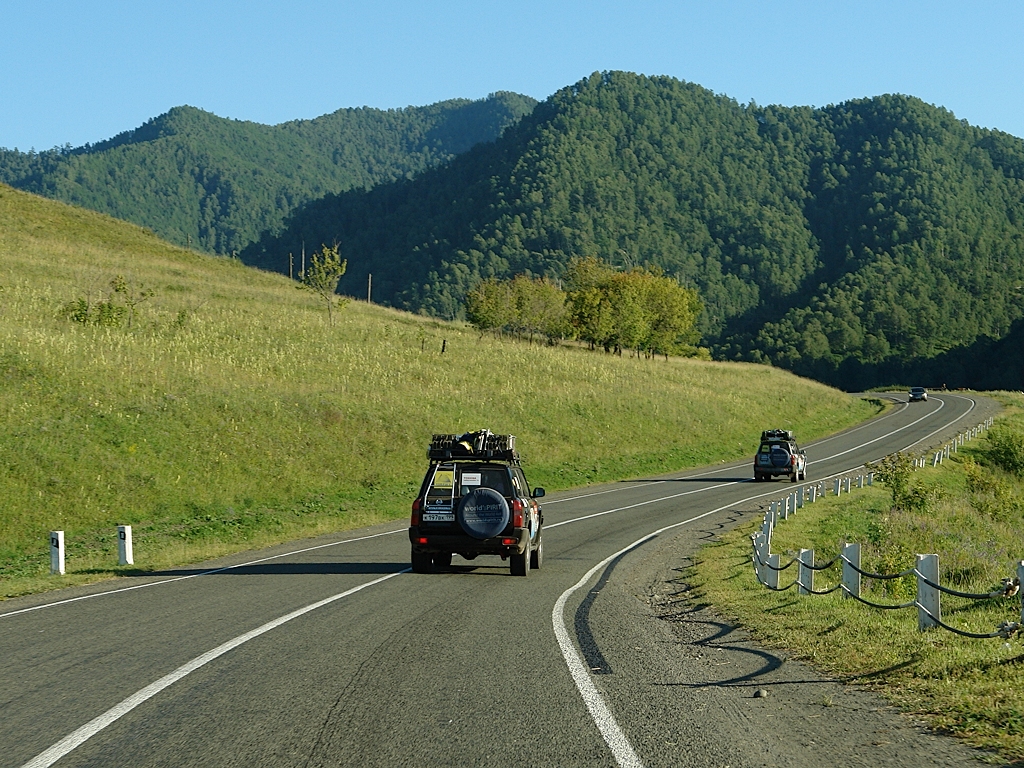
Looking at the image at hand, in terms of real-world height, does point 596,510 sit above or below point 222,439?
below

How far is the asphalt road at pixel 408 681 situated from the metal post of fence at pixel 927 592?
75.3 inches

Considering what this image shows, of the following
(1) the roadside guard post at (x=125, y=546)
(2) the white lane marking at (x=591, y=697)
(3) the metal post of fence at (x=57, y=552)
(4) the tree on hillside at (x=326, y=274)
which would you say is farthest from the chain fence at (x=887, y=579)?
(4) the tree on hillside at (x=326, y=274)

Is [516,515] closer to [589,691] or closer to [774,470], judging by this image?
[589,691]

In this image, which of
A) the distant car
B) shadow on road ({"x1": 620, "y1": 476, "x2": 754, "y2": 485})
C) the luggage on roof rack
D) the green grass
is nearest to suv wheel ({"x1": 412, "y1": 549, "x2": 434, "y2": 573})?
the green grass

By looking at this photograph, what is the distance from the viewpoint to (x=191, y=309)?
63.9 meters

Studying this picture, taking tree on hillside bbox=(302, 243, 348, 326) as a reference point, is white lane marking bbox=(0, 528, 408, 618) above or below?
below

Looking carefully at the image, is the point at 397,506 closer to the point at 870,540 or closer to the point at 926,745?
the point at 870,540

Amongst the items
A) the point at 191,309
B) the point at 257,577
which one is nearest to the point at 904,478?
the point at 257,577

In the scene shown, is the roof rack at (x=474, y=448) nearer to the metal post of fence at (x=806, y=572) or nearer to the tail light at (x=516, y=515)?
the tail light at (x=516, y=515)

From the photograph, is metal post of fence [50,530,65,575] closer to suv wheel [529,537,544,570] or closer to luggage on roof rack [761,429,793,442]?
suv wheel [529,537,544,570]

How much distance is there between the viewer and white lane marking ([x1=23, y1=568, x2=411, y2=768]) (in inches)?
258

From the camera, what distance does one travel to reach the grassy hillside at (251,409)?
27781 millimetres

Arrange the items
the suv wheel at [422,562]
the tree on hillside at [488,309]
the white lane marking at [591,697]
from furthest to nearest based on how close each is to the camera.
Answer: the tree on hillside at [488,309] → the suv wheel at [422,562] → the white lane marking at [591,697]

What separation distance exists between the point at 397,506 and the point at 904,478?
2003 centimetres
